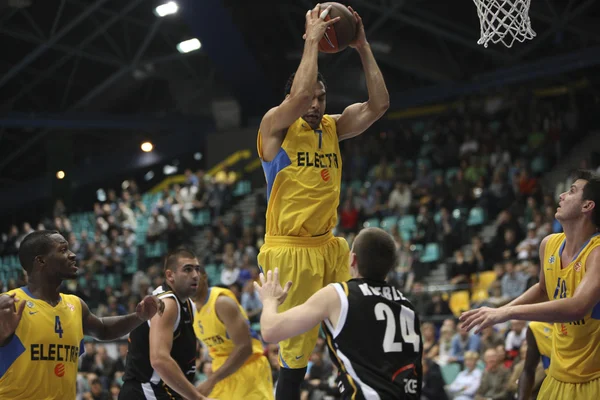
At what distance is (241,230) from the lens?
22.0 metres

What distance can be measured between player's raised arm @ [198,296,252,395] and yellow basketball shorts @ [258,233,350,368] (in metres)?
0.96

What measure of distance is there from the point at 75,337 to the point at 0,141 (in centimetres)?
→ 2965

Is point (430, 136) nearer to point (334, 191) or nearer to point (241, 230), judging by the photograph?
point (241, 230)

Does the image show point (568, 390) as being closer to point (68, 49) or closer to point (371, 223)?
point (371, 223)

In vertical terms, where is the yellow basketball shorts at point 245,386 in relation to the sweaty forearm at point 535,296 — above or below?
below

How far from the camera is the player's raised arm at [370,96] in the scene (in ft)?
21.7

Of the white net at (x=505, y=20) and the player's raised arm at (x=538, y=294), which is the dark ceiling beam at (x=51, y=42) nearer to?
the white net at (x=505, y=20)

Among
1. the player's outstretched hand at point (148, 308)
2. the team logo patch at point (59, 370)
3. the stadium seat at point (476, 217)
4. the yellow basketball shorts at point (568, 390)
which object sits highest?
the stadium seat at point (476, 217)

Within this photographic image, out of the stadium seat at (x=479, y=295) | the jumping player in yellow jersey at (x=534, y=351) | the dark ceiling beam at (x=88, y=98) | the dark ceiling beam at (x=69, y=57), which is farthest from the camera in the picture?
the dark ceiling beam at (x=88, y=98)

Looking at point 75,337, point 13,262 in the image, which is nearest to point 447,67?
point 13,262

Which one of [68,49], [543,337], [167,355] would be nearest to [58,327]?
[167,355]

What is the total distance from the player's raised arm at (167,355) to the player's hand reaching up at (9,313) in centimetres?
116

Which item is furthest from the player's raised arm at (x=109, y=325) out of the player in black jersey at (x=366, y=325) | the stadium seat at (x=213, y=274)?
the stadium seat at (x=213, y=274)

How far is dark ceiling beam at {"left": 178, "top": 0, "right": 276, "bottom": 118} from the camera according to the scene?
22.5 meters
